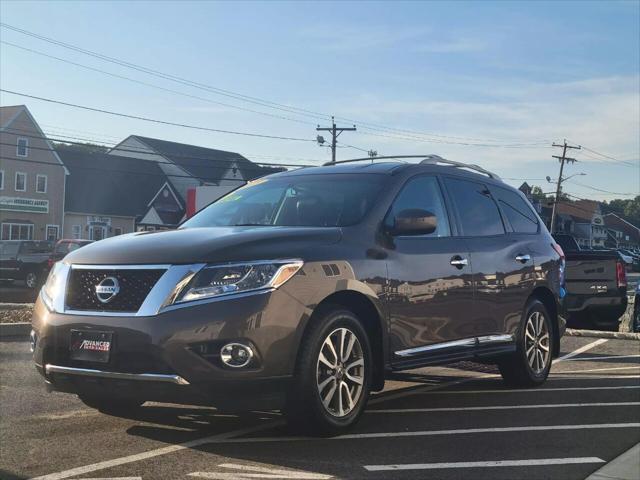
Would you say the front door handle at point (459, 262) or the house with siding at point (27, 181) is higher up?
the house with siding at point (27, 181)

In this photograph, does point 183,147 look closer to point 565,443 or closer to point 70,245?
point 70,245

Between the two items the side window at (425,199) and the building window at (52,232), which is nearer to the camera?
the side window at (425,199)

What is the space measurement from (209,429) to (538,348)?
3562mm

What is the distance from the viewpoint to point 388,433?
5.04 metres

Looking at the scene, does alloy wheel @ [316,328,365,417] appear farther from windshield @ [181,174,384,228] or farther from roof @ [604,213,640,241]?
roof @ [604,213,640,241]

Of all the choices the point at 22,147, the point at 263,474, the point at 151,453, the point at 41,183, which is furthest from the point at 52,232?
the point at 263,474

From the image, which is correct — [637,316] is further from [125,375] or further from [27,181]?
[27,181]

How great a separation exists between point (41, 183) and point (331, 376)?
52.7 meters

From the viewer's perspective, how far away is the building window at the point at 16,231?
50719mm

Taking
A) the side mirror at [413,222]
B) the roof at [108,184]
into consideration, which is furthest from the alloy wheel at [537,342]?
the roof at [108,184]

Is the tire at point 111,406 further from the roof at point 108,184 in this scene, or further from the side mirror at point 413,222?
the roof at point 108,184

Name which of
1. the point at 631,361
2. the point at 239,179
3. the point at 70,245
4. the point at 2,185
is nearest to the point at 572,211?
the point at 239,179

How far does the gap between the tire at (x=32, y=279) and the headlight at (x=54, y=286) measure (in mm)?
24768

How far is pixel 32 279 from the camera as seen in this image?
92.4ft
